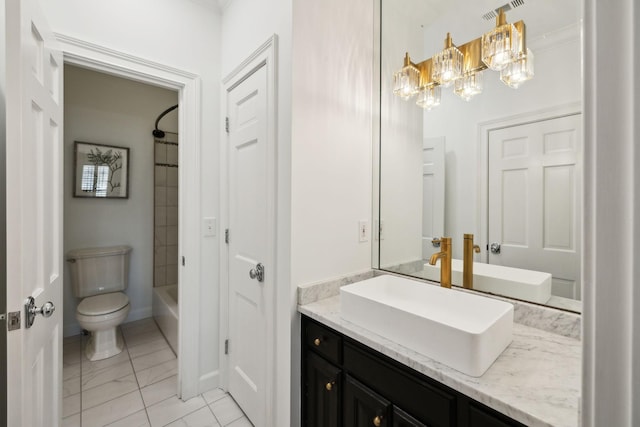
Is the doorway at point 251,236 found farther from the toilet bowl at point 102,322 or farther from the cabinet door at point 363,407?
the toilet bowl at point 102,322

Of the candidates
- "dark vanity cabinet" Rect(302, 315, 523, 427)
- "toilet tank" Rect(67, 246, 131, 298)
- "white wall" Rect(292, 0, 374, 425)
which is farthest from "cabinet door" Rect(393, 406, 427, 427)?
"toilet tank" Rect(67, 246, 131, 298)

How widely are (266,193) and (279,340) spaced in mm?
731

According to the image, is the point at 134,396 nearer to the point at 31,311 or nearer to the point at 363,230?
the point at 31,311

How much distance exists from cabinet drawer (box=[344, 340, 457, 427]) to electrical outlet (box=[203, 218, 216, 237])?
121 centimetres

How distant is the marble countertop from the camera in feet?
2.27

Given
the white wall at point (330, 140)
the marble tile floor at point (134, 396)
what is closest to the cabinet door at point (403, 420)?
the white wall at point (330, 140)

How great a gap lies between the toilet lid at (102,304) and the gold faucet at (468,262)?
2.59m

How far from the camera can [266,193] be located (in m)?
1.48

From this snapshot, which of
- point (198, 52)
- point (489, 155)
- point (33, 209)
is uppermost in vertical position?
point (198, 52)

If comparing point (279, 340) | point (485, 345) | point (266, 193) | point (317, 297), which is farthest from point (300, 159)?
point (485, 345)

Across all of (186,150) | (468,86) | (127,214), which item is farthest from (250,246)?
(127,214)

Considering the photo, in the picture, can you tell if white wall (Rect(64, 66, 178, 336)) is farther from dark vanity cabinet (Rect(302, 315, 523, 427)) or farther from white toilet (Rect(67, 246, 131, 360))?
dark vanity cabinet (Rect(302, 315, 523, 427))

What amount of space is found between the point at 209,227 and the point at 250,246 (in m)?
0.45

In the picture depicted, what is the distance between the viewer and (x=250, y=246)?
65.3 inches
